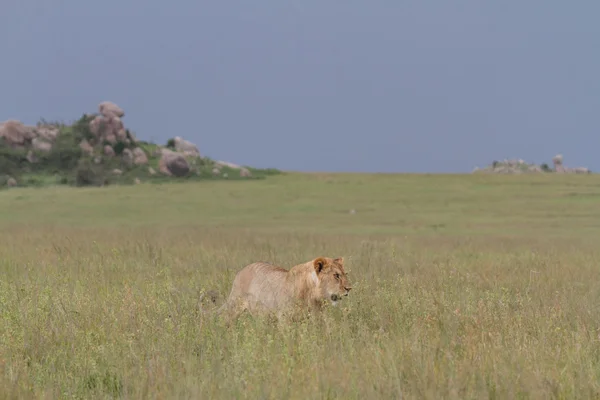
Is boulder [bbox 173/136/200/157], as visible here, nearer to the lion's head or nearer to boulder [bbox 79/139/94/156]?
boulder [bbox 79/139/94/156]

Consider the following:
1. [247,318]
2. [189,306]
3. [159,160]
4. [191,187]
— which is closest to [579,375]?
[247,318]

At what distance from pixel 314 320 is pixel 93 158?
45702 millimetres

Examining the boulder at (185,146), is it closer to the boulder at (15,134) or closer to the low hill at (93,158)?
the low hill at (93,158)

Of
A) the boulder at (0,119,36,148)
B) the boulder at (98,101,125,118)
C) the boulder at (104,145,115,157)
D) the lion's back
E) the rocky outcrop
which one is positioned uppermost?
the boulder at (98,101,125,118)

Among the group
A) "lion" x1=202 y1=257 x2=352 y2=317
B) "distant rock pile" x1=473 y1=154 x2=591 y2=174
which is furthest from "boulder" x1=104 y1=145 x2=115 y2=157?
"lion" x1=202 y1=257 x2=352 y2=317

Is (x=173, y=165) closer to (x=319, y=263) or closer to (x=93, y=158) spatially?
(x=93, y=158)

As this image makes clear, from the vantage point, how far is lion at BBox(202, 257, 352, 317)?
8.38 meters

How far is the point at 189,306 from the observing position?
31.1 ft

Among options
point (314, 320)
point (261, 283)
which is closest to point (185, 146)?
point (261, 283)

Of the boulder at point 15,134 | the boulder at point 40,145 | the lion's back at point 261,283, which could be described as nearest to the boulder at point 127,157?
the boulder at point 40,145

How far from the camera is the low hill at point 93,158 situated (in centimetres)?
4919

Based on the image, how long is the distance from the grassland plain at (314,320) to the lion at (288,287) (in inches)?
12.5

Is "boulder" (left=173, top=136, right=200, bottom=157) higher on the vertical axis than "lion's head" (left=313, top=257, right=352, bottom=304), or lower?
higher

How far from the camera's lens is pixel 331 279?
27.4 feet
